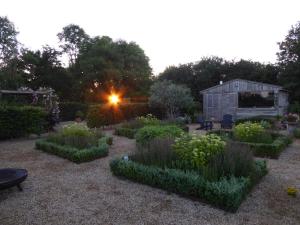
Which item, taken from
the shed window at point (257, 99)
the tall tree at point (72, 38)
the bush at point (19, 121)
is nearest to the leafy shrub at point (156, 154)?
the bush at point (19, 121)

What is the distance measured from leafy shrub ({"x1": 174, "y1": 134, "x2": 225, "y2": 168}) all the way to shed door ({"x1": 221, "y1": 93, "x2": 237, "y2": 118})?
50.0ft

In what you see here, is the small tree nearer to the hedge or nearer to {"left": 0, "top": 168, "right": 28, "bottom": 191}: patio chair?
the hedge

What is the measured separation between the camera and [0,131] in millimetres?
11305

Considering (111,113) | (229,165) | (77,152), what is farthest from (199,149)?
(111,113)

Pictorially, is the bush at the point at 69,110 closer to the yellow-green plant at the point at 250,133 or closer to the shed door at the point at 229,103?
the shed door at the point at 229,103

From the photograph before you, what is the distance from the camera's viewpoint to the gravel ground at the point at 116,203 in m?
4.02

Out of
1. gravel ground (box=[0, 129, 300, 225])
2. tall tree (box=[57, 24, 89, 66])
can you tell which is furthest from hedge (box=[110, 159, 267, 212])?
tall tree (box=[57, 24, 89, 66])

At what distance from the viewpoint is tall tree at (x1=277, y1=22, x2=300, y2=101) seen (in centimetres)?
2334

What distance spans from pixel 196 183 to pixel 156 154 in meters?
1.65

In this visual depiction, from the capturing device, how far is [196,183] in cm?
466

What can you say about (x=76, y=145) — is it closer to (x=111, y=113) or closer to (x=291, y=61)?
(x=111, y=113)

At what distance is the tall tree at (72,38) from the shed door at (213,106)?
2345cm

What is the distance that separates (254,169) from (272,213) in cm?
139

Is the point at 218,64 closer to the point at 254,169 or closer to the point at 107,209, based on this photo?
the point at 254,169
